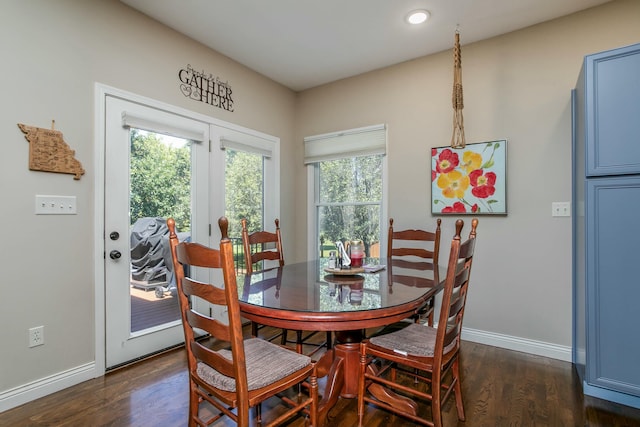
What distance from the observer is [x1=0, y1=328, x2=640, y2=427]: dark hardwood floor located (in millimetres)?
1822

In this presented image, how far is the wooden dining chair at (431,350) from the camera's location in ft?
4.88

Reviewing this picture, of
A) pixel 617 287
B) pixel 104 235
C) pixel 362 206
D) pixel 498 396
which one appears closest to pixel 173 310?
pixel 104 235

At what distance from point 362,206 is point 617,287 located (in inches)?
89.3

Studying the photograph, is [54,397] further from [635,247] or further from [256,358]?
[635,247]

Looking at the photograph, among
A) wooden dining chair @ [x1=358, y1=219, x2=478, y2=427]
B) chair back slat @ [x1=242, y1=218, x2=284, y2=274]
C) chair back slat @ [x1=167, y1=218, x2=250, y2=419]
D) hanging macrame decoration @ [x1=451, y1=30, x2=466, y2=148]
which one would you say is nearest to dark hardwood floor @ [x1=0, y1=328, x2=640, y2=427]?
wooden dining chair @ [x1=358, y1=219, x2=478, y2=427]

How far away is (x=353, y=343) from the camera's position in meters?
1.96

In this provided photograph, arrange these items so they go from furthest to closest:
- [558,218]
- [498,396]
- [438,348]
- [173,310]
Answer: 1. [173,310]
2. [558,218]
3. [498,396]
4. [438,348]

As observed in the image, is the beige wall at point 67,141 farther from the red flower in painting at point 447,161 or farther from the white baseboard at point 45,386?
the red flower in painting at point 447,161

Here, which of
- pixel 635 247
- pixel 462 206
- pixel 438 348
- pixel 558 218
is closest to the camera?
pixel 438 348

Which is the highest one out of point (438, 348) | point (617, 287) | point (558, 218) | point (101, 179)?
point (101, 179)

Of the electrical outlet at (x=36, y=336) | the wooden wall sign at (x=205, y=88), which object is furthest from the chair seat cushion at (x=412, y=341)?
the wooden wall sign at (x=205, y=88)

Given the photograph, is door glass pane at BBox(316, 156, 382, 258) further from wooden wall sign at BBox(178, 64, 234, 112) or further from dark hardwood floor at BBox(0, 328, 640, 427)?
dark hardwood floor at BBox(0, 328, 640, 427)

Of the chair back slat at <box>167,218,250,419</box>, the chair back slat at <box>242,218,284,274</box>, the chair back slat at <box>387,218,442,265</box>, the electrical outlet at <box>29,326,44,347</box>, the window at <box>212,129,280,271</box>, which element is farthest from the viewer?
the window at <box>212,129,280,271</box>

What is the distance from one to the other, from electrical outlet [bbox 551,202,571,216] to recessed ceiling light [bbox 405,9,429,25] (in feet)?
5.98
